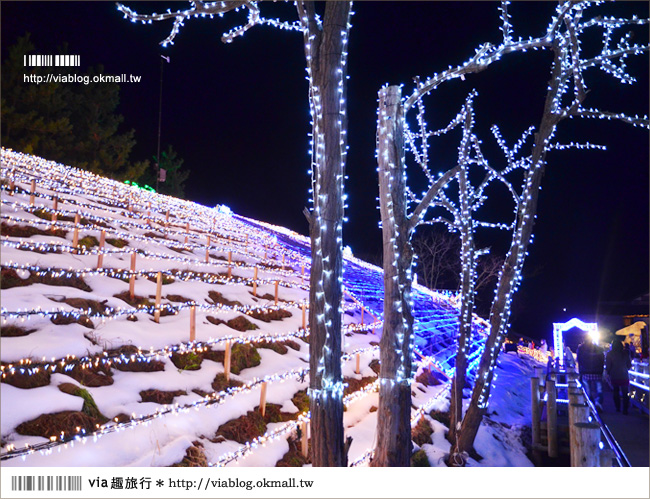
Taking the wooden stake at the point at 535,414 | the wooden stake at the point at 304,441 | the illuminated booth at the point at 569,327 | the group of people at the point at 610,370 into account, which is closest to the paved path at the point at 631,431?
the group of people at the point at 610,370

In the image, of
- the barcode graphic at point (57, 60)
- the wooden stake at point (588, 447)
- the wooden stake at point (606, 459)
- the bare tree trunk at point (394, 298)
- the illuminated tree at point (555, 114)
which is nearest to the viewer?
the wooden stake at point (606, 459)

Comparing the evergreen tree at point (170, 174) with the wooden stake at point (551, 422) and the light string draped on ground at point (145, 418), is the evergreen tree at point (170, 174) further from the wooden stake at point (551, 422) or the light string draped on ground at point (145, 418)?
the wooden stake at point (551, 422)

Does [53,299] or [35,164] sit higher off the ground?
[35,164]

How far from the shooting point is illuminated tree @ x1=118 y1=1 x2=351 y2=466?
3.46 meters

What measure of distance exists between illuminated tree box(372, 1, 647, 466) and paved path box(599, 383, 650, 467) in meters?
2.04

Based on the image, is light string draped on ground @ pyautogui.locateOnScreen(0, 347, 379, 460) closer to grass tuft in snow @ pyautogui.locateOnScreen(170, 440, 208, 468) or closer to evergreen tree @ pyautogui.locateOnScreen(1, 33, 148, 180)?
grass tuft in snow @ pyautogui.locateOnScreen(170, 440, 208, 468)

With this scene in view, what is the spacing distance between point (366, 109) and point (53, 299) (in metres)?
4.50

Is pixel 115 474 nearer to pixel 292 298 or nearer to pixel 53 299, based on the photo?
pixel 53 299

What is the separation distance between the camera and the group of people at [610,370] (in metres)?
A: 8.26

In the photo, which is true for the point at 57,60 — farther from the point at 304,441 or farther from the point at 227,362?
the point at 304,441

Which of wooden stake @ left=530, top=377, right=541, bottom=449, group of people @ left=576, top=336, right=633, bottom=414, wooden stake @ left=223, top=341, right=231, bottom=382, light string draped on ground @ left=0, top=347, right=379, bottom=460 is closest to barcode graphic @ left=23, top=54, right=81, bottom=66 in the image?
wooden stake @ left=223, top=341, right=231, bottom=382

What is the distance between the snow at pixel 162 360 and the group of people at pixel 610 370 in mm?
1468

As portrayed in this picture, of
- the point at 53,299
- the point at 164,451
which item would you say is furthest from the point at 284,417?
the point at 53,299

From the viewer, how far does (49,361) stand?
12.7 ft
